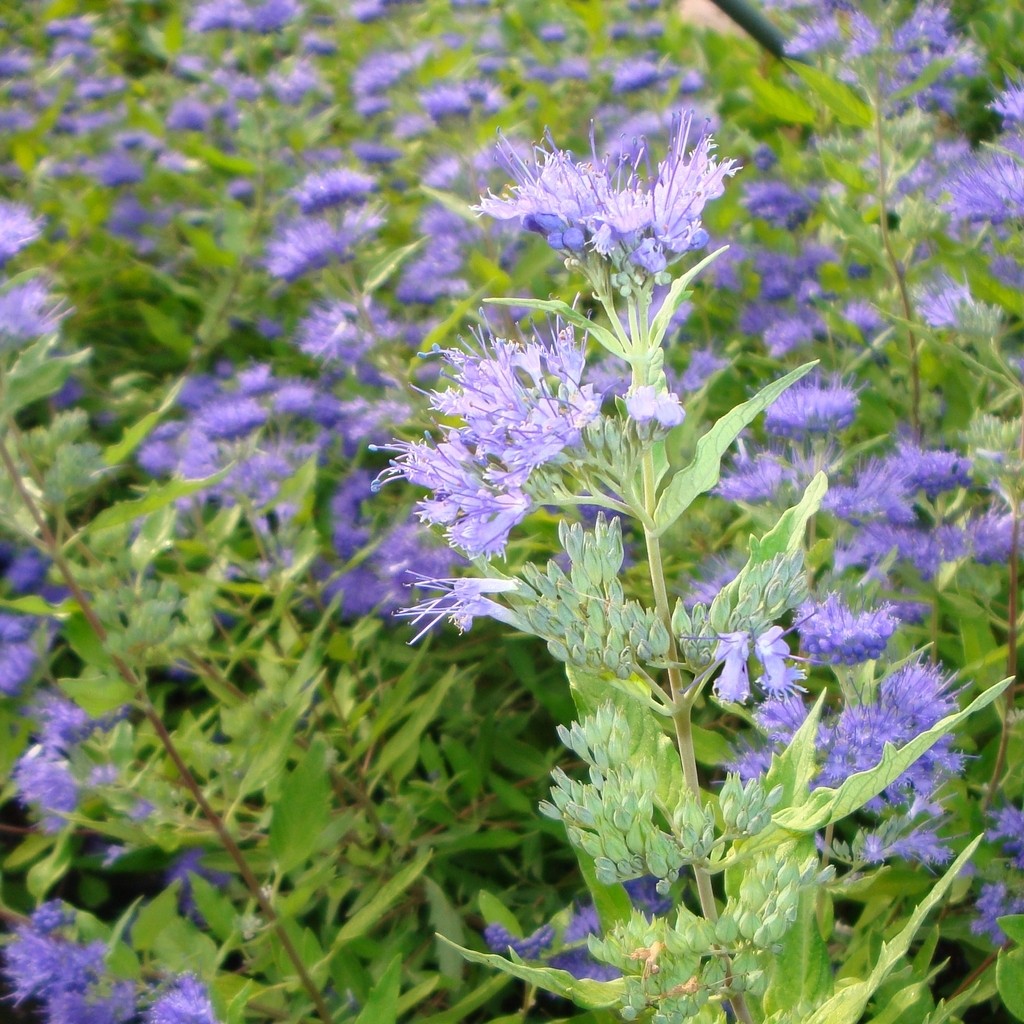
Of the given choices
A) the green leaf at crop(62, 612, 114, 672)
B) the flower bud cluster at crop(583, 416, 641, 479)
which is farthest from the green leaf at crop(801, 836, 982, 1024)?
the green leaf at crop(62, 612, 114, 672)

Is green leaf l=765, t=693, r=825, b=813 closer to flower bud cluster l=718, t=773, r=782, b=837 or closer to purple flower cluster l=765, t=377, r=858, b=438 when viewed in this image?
flower bud cluster l=718, t=773, r=782, b=837

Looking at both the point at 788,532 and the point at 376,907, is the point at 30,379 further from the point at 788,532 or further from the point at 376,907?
the point at 788,532

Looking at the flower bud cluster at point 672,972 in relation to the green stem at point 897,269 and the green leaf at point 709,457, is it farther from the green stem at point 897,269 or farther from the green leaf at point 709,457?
the green stem at point 897,269

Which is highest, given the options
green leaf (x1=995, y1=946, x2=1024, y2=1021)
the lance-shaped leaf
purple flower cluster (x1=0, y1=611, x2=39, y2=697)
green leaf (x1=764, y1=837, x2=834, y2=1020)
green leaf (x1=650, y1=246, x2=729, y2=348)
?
green leaf (x1=650, y1=246, x2=729, y2=348)

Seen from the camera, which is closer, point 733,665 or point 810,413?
point 733,665

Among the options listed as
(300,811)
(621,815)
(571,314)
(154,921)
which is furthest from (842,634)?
(154,921)

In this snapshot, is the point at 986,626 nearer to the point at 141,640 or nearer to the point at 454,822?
the point at 454,822
